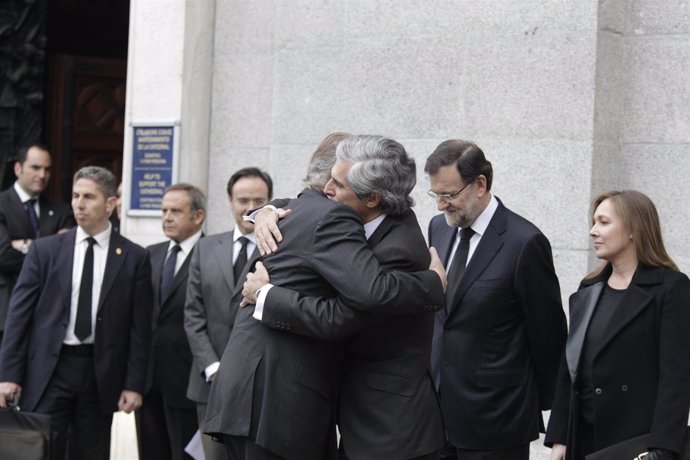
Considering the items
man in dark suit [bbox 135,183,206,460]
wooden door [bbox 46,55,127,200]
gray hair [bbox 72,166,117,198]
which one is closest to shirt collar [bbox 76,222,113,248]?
gray hair [bbox 72,166,117,198]

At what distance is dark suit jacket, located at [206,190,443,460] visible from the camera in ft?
16.0

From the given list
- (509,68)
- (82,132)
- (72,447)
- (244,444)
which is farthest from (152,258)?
(82,132)

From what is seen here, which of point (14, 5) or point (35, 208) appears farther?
point (14, 5)

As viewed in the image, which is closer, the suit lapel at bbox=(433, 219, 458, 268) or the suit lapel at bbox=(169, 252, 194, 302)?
the suit lapel at bbox=(433, 219, 458, 268)

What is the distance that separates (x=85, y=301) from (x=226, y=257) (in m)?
0.91

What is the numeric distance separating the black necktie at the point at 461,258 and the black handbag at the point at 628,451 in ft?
3.85

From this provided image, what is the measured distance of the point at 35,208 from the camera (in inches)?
392

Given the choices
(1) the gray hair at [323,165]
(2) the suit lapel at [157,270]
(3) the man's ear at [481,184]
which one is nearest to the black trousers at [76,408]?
(2) the suit lapel at [157,270]

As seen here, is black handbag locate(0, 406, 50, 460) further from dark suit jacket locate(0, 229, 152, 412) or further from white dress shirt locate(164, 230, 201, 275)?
white dress shirt locate(164, 230, 201, 275)

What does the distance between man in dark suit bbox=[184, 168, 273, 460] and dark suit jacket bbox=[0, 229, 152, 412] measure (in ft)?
1.41

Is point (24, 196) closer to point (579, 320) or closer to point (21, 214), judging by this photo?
point (21, 214)

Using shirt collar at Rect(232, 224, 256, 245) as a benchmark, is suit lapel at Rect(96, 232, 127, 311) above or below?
below

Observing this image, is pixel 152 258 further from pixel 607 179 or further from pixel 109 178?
pixel 607 179

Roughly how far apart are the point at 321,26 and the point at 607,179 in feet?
7.80
